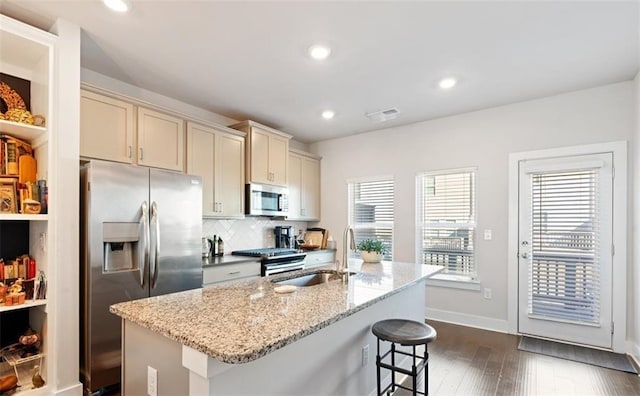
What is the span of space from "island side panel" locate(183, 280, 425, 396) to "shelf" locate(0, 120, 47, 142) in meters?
2.10

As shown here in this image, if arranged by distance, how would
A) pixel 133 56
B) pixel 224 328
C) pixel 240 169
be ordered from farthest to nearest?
1. pixel 240 169
2. pixel 133 56
3. pixel 224 328

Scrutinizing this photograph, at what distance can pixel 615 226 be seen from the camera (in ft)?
10.4

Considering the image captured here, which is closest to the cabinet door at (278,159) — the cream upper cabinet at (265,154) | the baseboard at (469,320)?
the cream upper cabinet at (265,154)

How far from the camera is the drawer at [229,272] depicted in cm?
319

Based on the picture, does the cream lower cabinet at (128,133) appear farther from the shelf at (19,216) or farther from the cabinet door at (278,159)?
the cabinet door at (278,159)

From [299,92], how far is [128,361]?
2.75 meters

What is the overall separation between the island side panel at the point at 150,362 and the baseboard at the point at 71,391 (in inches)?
33.5

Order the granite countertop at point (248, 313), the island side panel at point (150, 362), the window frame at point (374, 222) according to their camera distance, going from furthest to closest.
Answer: the window frame at point (374, 222)
the island side panel at point (150, 362)
the granite countertop at point (248, 313)

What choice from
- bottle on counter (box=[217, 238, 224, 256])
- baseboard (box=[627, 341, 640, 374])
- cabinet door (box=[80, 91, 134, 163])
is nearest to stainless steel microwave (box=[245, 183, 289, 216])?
bottle on counter (box=[217, 238, 224, 256])

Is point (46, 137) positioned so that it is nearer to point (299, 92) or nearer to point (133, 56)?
point (133, 56)

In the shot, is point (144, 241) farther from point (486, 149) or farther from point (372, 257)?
point (486, 149)

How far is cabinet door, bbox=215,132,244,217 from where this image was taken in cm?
373

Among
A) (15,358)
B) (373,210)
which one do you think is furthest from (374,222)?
(15,358)

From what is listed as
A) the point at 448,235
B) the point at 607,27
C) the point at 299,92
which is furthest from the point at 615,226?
the point at 299,92
